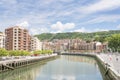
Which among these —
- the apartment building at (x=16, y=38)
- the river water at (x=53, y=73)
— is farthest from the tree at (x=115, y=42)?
the river water at (x=53, y=73)

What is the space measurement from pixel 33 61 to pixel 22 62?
654 inches

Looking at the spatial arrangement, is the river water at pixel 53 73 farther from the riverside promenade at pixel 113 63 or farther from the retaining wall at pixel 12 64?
the riverside promenade at pixel 113 63

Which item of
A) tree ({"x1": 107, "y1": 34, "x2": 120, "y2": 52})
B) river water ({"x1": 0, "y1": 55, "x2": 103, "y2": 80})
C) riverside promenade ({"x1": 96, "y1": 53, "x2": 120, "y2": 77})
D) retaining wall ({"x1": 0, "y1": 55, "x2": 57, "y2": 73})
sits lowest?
river water ({"x1": 0, "y1": 55, "x2": 103, "y2": 80})

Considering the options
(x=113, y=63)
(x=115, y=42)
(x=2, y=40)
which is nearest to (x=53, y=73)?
(x=113, y=63)

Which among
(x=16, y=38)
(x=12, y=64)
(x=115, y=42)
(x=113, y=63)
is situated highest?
(x=16, y=38)

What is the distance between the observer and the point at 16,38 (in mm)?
161250

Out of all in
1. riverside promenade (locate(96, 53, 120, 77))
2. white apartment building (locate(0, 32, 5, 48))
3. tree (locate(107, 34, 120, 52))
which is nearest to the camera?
riverside promenade (locate(96, 53, 120, 77))

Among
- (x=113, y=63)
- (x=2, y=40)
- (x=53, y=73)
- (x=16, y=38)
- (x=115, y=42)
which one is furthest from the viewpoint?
(x=115, y=42)

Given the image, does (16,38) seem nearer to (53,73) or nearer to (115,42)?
(115,42)

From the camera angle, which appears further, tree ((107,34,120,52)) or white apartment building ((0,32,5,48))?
tree ((107,34,120,52))

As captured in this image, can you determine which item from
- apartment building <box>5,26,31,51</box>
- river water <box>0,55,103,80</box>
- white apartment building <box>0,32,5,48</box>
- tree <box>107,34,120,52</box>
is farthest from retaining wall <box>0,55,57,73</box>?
tree <box>107,34,120,52</box>

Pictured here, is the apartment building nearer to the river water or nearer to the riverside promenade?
the river water

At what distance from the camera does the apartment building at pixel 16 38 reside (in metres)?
160

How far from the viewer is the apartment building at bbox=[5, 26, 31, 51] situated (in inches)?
6304
